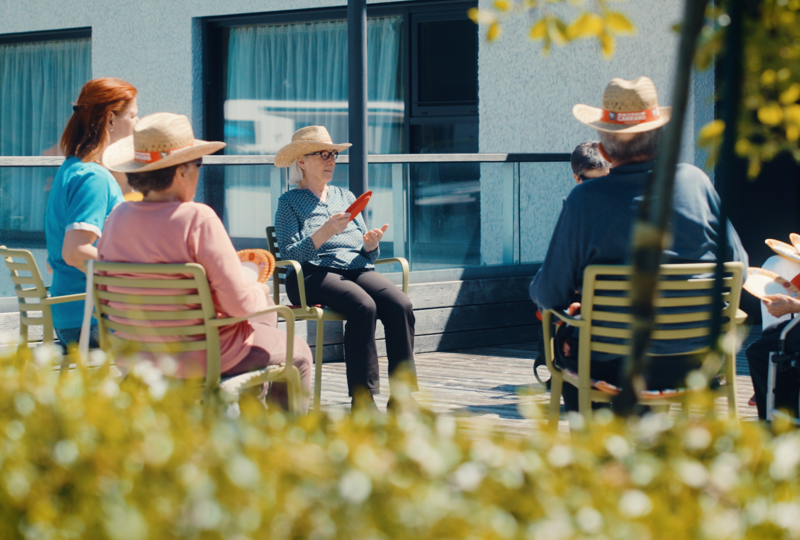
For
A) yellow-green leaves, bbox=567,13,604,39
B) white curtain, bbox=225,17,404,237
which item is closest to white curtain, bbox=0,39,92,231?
white curtain, bbox=225,17,404,237

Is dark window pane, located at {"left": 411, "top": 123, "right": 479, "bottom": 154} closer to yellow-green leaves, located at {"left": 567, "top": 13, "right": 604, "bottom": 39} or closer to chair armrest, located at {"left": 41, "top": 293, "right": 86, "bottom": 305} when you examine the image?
chair armrest, located at {"left": 41, "top": 293, "right": 86, "bottom": 305}

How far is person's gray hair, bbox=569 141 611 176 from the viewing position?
16.8ft

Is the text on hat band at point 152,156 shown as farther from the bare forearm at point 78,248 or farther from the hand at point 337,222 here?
the hand at point 337,222

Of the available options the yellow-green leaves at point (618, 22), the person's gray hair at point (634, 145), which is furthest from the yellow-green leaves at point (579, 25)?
the person's gray hair at point (634, 145)

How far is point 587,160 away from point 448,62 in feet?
13.1

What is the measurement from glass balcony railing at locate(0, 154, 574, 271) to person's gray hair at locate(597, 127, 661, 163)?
3.28 m

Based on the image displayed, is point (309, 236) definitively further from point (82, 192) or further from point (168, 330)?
point (168, 330)

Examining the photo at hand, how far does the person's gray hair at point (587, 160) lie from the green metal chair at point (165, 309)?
268 cm

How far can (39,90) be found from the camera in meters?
11.3

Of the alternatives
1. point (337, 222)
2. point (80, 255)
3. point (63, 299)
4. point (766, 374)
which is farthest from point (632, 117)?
point (63, 299)

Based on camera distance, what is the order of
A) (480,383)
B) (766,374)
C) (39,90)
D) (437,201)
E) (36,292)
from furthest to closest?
(39,90), (437,201), (480,383), (766,374), (36,292)

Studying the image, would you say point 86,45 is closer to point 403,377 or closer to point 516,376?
point 516,376

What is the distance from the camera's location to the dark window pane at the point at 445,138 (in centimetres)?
870

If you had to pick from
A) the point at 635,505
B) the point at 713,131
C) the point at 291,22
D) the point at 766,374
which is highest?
the point at 291,22
